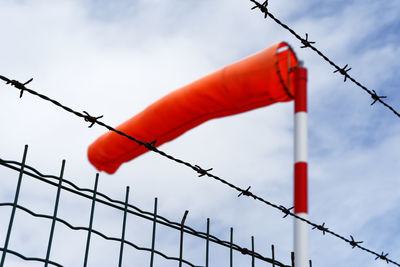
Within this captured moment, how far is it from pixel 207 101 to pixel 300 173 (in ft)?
4.78

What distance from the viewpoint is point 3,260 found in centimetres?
386

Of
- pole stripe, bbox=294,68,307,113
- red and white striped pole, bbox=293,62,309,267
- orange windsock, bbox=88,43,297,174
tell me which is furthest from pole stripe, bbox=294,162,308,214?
orange windsock, bbox=88,43,297,174

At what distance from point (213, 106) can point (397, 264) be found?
3.28m

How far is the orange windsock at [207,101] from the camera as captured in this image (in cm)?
539

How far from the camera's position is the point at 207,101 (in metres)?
6.09

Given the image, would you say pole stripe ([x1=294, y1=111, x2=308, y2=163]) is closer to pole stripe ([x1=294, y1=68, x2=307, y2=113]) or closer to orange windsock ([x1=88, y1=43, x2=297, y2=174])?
pole stripe ([x1=294, y1=68, x2=307, y2=113])

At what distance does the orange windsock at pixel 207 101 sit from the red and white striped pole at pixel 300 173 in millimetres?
153

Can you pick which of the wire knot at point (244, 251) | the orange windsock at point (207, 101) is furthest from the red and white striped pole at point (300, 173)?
the wire knot at point (244, 251)

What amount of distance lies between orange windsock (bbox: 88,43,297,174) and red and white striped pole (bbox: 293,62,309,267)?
153 millimetres

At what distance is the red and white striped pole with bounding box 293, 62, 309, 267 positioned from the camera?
502 cm

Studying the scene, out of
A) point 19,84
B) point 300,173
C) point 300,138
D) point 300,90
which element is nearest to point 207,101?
point 300,90

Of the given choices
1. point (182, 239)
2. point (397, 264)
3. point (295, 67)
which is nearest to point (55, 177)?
point (182, 239)

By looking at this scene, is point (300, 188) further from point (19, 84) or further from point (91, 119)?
point (19, 84)

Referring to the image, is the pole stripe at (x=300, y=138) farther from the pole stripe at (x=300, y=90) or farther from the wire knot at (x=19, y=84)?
the wire knot at (x=19, y=84)
